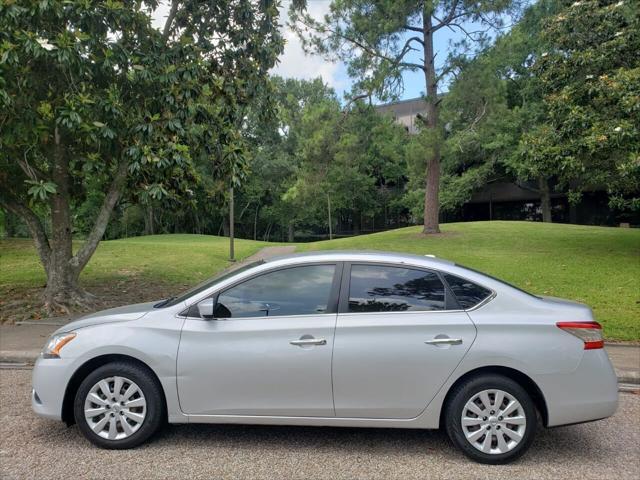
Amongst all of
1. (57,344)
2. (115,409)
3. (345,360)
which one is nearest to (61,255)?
(57,344)

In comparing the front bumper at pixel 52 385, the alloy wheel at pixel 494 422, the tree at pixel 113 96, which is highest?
the tree at pixel 113 96

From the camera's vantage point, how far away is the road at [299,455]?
3.56 metres

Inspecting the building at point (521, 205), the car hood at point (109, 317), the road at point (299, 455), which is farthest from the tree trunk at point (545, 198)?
the car hood at point (109, 317)

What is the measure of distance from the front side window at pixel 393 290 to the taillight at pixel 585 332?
37.7 inches

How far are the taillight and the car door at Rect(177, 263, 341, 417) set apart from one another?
5.96 ft

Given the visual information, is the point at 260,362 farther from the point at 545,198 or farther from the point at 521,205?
the point at 521,205

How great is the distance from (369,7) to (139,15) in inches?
541

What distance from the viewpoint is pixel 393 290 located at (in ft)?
13.3

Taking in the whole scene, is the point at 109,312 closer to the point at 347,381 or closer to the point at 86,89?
the point at 347,381

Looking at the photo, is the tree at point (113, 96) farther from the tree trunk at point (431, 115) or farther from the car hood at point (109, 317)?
the tree trunk at point (431, 115)

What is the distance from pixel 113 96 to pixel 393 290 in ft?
18.9

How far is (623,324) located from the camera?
825 cm

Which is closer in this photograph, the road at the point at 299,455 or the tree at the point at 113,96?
the road at the point at 299,455

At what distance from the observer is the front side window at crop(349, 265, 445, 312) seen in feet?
13.1
